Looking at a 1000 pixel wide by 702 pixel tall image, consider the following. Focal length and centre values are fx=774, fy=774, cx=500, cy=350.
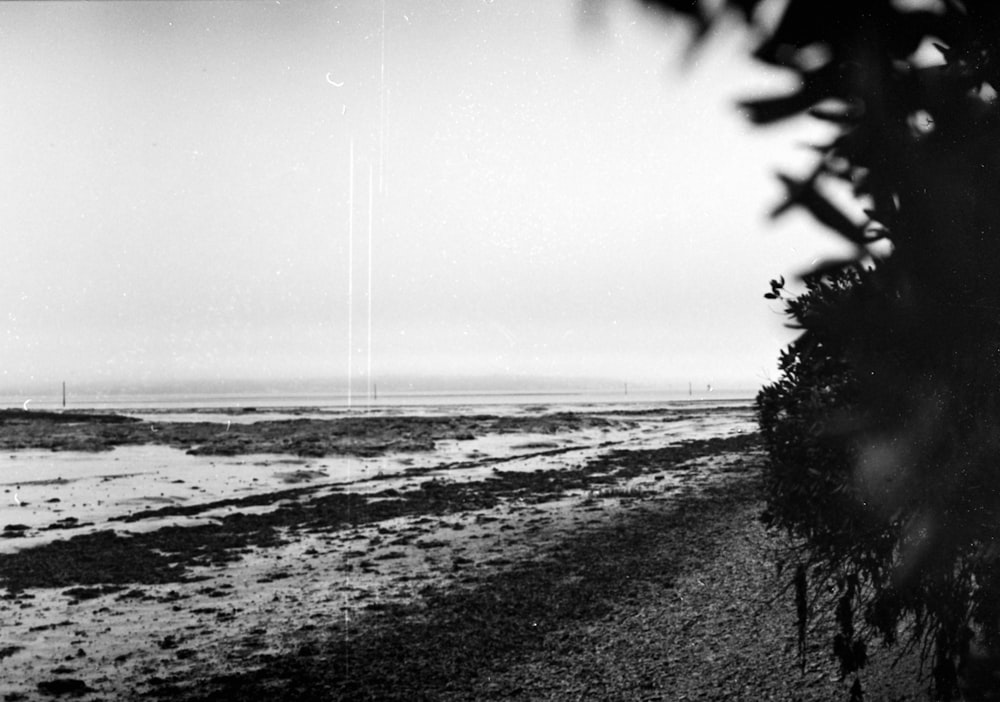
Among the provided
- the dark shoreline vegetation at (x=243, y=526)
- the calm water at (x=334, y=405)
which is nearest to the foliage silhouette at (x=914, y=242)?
the dark shoreline vegetation at (x=243, y=526)

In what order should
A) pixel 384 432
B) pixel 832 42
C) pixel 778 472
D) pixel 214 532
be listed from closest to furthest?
pixel 832 42 → pixel 778 472 → pixel 214 532 → pixel 384 432

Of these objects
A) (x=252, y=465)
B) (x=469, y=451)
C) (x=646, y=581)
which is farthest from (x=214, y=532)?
(x=469, y=451)

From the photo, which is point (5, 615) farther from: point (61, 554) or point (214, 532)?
point (214, 532)

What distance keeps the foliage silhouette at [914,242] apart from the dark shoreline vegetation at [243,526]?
26.7 ft

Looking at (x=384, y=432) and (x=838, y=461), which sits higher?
(x=838, y=461)

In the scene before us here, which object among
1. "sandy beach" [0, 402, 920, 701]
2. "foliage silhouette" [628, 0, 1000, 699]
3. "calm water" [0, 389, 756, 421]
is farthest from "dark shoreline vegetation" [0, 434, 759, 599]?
"calm water" [0, 389, 756, 421]

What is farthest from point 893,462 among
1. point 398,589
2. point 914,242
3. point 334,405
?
point 334,405

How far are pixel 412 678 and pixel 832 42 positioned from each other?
5.46 metres

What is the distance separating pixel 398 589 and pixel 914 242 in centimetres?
779

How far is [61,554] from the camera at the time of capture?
428 inches

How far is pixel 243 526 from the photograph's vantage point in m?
13.0

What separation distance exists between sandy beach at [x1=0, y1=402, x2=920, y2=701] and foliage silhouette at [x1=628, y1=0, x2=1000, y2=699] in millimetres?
1836

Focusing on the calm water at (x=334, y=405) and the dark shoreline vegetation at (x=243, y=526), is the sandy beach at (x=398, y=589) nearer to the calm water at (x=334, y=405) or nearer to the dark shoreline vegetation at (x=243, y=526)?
the dark shoreline vegetation at (x=243, y=526)

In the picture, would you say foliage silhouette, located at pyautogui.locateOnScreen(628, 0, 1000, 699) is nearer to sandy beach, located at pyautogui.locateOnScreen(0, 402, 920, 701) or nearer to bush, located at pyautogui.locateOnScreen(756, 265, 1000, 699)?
bush, located at pyautogui.locateOnScreen(756, 265, 1000, 699)
